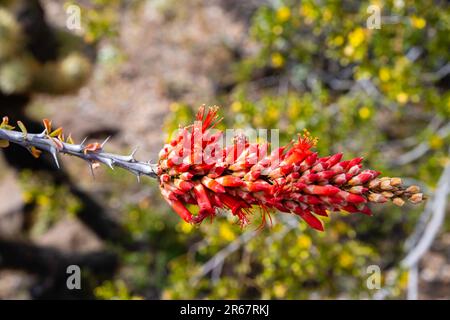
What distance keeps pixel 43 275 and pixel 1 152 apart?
5.22 feet

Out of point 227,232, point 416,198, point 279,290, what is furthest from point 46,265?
point 416,198

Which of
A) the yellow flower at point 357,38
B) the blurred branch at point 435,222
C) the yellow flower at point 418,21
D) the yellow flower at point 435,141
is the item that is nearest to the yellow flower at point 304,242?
the blurred branch at point 435,222

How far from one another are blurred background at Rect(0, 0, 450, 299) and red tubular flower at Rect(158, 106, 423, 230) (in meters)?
2.13

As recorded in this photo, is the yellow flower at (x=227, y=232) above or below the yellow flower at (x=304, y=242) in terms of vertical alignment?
above

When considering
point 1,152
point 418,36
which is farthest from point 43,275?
point 418,36

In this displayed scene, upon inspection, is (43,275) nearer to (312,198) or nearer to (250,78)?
(250,78)

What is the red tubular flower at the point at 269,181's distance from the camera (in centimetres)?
163

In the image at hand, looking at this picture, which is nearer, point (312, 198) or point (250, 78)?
point (312, 198)

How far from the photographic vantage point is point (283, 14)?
4816mm

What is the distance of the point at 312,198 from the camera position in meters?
1.64

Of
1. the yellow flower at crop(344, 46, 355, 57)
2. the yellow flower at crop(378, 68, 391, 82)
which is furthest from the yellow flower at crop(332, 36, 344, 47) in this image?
the yellow flower at crop(378, 68, 391, 82)

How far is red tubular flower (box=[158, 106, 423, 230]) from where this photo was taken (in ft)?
5.34

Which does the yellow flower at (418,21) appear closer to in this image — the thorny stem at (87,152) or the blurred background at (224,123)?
the blurred background at (224,123)

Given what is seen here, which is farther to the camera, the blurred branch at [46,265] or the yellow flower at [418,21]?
the blurred branch at [46,265]
